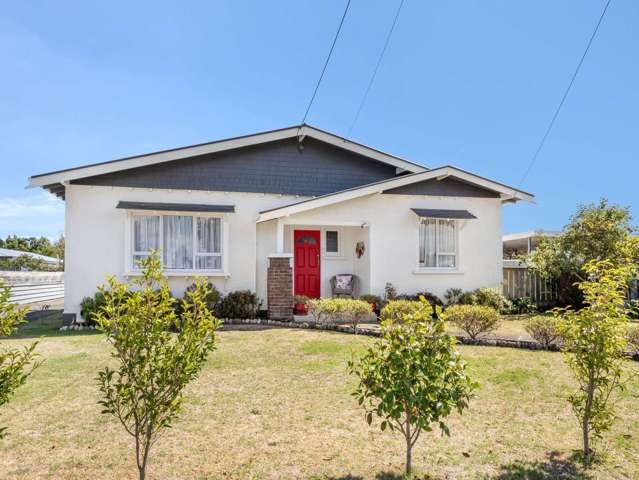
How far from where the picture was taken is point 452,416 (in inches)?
184

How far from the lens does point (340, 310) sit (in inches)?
381

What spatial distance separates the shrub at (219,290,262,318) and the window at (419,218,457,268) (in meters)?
5.30

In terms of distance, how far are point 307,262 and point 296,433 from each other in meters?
8.95

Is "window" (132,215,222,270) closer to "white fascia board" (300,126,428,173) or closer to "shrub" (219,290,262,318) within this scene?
"shrub" (219,290,262,318)

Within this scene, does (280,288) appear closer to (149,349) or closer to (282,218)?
(282,218)

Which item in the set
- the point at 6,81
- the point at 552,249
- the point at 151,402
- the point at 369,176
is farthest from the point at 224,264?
the point at 552,249

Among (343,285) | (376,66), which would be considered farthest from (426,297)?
(376,66)

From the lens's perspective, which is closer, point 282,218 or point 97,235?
point 97,235

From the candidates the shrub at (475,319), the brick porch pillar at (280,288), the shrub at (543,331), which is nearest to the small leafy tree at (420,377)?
the shrub at (475,319)

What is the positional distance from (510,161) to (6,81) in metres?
16.7

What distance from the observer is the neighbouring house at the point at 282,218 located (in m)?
11.4

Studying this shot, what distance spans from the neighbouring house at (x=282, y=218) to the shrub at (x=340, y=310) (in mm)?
1449

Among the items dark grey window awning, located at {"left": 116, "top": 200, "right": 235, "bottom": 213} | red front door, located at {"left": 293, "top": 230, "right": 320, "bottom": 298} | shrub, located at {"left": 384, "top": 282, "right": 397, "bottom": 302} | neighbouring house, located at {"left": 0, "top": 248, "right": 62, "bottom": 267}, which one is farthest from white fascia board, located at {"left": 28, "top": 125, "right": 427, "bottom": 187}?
neighbouring house, located at {"left": 0, "top": 248, "right": 62, "bottom": 267}

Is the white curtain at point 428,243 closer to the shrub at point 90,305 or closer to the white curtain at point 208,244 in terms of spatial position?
the white curtain at point 208,244
